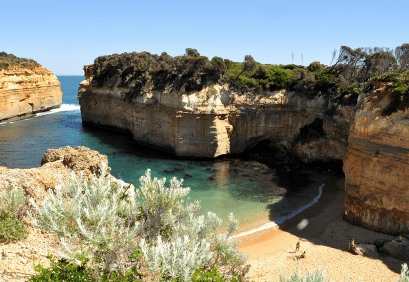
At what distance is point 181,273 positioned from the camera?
6.03 metres

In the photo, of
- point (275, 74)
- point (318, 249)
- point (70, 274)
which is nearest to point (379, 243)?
point (318, 249)

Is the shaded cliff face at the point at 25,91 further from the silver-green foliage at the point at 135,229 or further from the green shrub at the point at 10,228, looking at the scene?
the silver-green foliage at the point at 135,229

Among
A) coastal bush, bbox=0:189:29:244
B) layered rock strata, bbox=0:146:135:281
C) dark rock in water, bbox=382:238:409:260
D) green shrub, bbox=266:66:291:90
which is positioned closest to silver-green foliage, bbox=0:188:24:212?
coastal bush, bbox=0:189:29:244

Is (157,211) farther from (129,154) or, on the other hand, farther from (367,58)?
(367,58)

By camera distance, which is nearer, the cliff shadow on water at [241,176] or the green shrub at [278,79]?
the cliff shadow on water at [241,176]

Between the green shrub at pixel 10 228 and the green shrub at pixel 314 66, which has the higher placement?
the green shrub at pixel 314 66

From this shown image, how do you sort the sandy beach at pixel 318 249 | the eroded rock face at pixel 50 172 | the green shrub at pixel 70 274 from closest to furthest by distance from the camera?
the green shrub at pixel 70 274
the eroded rock face at pixel 50 172
the sandy beach at pixel 318 249

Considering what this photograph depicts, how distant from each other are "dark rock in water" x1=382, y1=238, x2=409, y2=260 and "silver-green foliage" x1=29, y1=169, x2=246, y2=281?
9.86 metres

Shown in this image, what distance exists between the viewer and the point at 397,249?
1390 cm

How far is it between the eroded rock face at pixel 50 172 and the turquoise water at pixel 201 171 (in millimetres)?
9441

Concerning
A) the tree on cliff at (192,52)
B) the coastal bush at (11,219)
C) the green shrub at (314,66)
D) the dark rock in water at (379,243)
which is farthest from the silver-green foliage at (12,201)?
the green shrub at (314,66)

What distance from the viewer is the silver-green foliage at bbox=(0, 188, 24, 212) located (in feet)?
29.5

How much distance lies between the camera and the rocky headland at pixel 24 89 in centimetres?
4847

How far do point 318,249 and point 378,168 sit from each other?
599 centimetres
